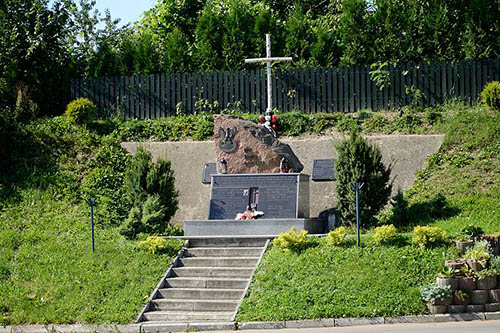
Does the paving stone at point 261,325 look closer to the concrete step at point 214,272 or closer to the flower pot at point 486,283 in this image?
the concrete step at point 214,272

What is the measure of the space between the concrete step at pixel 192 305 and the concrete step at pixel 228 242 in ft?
7.87

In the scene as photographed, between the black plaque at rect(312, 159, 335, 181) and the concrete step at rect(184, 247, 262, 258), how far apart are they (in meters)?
4.18

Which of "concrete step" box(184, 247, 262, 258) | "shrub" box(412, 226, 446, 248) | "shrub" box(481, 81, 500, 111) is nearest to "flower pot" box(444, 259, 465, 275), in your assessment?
"shrub" box(412, 226, 446, 248)

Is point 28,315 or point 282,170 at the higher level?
point 282,170

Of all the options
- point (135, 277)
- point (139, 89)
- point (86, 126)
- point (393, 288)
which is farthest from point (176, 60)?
point (393, 288)

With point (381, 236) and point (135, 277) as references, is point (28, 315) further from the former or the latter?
point (381, 236)

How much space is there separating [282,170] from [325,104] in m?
6.46

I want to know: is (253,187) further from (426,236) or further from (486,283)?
(486,283)

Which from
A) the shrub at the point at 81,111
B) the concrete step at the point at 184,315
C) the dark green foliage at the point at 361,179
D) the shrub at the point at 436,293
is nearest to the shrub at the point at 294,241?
the concrete step at the point at 184,315

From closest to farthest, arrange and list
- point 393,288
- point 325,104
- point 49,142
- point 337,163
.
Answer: point 393,288 < point 337,163 < point 49,142 < point 325,104

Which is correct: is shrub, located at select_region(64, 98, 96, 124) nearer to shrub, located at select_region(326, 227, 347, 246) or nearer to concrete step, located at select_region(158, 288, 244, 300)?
concrete step, located at select_region(158, 288, 244, 300)

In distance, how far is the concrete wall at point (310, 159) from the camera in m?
21.0

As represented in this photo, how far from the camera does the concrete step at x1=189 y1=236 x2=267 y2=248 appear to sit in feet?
56.0

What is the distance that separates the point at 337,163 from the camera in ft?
60.7
